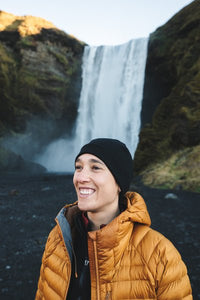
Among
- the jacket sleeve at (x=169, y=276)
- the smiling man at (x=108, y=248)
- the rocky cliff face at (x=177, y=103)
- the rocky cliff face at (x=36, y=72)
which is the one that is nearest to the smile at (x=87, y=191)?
the smiling man at (x=108, y=248)

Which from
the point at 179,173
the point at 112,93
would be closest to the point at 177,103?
the point at 179,173

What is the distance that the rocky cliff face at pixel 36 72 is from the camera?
35719 millimetres

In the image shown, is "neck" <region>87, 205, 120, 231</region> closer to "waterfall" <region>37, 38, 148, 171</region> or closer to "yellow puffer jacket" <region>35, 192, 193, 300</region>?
"yellow puffer jacket" <region>35, 192, 193, 300</region>

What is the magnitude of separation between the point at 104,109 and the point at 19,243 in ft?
113

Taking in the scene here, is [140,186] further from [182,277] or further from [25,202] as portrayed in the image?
[182,277]

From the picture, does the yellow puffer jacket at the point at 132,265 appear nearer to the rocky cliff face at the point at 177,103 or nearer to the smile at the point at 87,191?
the smile at the point at 87,191

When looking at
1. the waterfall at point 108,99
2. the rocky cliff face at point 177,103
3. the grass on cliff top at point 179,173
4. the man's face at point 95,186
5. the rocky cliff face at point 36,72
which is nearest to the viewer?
the man's face at point 95,186

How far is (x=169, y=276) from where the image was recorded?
5.56ft

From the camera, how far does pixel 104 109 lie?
128 ft

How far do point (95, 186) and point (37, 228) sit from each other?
6.03 m

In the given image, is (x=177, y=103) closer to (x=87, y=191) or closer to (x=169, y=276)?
(x=87, y=191)

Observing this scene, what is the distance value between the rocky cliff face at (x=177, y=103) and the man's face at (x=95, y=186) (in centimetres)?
1482

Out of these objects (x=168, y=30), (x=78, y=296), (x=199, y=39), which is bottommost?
(x=78, y=296)

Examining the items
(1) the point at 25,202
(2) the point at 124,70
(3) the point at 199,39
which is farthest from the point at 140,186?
(2) the point at 124,70
